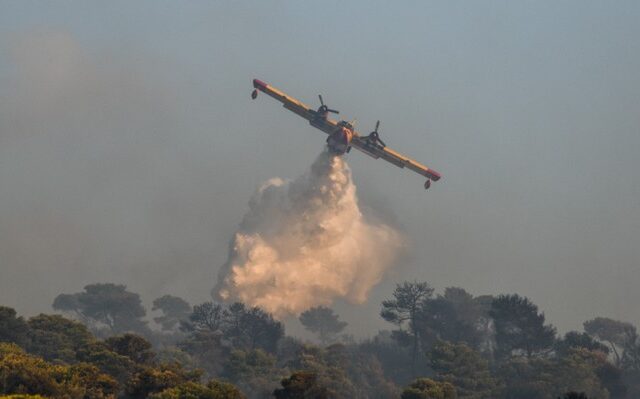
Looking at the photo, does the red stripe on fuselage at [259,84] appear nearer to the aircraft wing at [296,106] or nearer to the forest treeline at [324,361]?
the aircraft wing at [296,106]

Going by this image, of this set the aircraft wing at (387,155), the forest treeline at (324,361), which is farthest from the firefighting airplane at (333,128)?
the forest treeline at (324,361)

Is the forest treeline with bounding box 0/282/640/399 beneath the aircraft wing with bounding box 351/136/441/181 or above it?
beneath

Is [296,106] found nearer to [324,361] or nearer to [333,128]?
[333,128]

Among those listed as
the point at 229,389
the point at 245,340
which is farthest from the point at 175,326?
the point at 229,389

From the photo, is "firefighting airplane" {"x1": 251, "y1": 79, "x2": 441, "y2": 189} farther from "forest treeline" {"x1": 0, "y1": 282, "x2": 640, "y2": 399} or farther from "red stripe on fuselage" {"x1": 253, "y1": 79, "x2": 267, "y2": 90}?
"forest treeline" {"x1": 0, "y1": 282, "x2": 640, "y2": 399}

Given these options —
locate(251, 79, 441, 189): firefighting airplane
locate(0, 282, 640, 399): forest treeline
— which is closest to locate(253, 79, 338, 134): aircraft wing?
locate(251, 79, 441, 189): firefighting airplane

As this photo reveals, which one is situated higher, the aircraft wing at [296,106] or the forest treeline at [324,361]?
the aircraft wing at [296,106]
